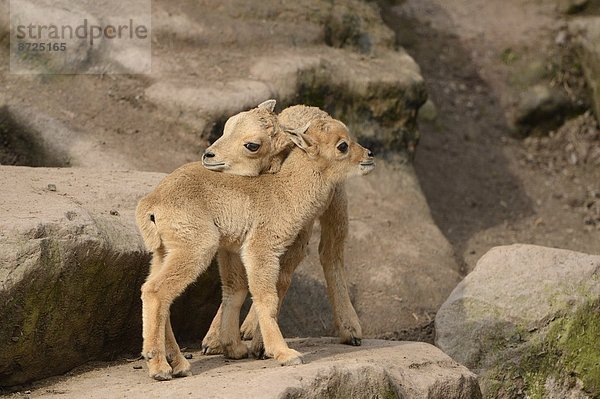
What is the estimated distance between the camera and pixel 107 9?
16312 mm

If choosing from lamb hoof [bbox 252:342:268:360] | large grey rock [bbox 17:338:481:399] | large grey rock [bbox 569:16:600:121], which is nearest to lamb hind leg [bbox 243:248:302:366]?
large grey rock [bbox 17:338:481:399]

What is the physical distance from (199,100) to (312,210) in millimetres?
5394

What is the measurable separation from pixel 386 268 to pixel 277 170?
4998mm

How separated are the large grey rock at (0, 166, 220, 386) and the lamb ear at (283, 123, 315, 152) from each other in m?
1.86

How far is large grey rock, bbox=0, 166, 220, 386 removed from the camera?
9.20 metres

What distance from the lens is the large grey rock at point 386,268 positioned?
13.8 metres

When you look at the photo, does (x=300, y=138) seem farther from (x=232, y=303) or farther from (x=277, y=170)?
(x=232, y=303)

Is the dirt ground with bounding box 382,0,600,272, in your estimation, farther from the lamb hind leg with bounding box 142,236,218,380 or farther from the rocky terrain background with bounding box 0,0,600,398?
the lamb hind leg with bounding box 142,236,218,380

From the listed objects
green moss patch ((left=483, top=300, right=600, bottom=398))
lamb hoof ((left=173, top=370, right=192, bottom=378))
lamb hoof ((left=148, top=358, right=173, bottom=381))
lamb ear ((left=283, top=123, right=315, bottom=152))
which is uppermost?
lamb ear ((left=283, top=123, right=315, bottom=152))

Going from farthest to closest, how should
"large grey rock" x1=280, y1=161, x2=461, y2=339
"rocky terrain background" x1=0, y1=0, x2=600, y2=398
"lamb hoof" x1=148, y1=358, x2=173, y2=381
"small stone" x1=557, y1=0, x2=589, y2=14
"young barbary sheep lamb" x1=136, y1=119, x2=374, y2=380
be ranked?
"small stone" x1=557, y1=0, x2=589, y2=14 < "large grey rock" x1=280, y1=161, x2=461, y2=339 < "rocky terrain background" x1=0, y1=0, x2=600, y2=398 < "young barbary sheep lamb" x1=136, y1=119, x2=374, y2=380 < "lamb hoof" x1=148, y1=358, x2=173, y2=381

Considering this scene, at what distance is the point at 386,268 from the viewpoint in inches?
593

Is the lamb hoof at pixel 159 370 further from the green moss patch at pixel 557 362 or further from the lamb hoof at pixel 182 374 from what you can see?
the green moss patch at pixel 557 362

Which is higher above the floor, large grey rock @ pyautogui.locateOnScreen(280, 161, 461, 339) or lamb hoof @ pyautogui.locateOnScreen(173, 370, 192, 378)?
lamb hoof @ pyautogui.locateOnScreen(173, 370, 192, 378)

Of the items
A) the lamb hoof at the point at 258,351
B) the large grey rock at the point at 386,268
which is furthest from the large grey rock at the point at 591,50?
the lamb hoof at the point at 258,351
